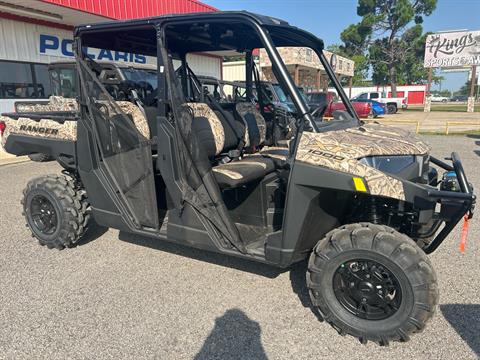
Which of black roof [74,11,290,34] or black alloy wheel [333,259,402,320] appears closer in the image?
black alloy wheel [333,259,402,320]

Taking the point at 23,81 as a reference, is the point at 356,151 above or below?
below

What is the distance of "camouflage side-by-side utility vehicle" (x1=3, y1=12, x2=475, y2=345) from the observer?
2.38 metres

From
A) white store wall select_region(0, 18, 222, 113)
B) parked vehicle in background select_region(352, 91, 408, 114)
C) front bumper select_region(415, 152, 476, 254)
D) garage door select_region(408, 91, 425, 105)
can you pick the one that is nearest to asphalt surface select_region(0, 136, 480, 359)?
front bumper select_region(415, 152, 476, 254)

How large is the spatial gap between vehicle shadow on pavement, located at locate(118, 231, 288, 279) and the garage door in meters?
59.0

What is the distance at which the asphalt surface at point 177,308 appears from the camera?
96.4 inches

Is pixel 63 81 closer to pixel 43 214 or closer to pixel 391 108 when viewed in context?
pixel 43 214

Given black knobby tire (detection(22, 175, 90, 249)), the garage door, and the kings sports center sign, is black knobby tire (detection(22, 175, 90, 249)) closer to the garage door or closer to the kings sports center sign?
the kings sports center sign

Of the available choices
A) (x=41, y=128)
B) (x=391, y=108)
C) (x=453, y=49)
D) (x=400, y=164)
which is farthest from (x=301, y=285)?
(x=391, y=108)

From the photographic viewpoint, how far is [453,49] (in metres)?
29.0

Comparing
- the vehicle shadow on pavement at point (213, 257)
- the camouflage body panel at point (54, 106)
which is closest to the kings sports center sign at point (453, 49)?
the camouflage body panel at point (54, 106)

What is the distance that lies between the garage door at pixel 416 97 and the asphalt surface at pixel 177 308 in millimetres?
57693

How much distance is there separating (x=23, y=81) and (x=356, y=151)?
1172 cm

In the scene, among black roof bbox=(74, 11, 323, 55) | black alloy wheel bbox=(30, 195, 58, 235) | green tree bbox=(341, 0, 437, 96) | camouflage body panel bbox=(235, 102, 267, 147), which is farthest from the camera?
green tree bbox=(341, 0, 437, 96)

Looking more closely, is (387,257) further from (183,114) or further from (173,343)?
(183,114)
